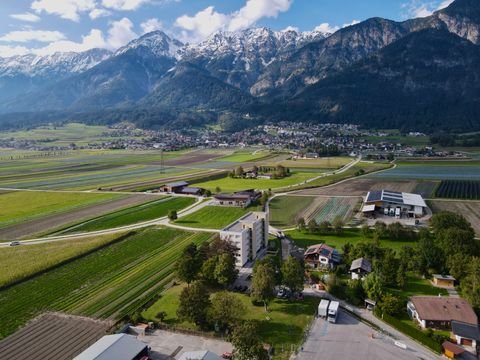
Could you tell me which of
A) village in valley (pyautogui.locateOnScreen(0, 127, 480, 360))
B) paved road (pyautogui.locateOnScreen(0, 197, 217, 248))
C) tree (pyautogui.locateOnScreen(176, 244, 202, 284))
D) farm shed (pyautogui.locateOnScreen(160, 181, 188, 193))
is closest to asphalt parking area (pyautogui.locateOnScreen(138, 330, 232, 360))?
village in valley (pyautogui.locateOnScreen(0, 127, 480, 360))

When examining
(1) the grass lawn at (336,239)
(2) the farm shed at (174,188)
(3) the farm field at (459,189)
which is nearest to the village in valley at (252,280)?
(1) the grass lawn at (336,239)

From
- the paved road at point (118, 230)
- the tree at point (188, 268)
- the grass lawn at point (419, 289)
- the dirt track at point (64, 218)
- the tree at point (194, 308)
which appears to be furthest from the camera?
the dirt track at point (64, 218)

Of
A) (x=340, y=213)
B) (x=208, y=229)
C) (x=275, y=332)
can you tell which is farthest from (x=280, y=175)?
(x=275, y=332)

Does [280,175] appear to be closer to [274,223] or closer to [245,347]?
[274,223]

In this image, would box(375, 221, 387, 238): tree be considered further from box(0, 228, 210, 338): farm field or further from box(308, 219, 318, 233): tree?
box(0, 228, 210, 338): farm field

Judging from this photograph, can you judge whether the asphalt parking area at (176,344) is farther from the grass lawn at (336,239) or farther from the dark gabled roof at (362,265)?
the grass lawn at (336,239)

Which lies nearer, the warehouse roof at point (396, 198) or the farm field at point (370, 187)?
the warehouse roof at point (396, 198)
